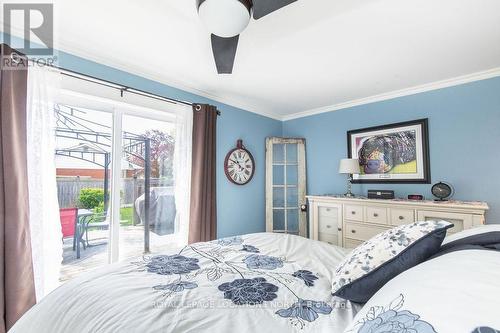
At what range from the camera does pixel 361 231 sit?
8.87 feet

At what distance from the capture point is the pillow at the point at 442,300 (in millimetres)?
436

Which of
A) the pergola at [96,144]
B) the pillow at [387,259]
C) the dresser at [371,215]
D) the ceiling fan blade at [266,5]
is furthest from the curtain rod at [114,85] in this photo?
the pillow at [387,259]

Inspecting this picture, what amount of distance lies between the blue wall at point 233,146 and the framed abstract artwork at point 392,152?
4.36 feet

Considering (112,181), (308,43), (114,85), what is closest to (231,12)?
(308,43)

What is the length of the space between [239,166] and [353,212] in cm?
160

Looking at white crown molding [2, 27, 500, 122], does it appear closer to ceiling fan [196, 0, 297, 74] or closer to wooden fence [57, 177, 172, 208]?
wooden fence [57, 177, 172, 208]

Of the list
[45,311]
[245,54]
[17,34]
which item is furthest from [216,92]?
[45,311]

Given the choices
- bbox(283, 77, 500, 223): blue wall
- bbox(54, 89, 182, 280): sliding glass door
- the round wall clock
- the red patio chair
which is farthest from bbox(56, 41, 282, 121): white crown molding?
bbox(283, 77, 500, 223): blue wall

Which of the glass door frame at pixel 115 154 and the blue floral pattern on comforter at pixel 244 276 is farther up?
the glass door frame at pixel 115 154

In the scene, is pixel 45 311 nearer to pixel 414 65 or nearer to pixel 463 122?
pixel 414 65

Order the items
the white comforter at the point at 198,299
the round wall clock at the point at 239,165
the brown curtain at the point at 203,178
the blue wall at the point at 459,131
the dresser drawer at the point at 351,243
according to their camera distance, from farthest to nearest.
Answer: the round wall clock at the point at 239,165
the dresser drawer at the point at 351,243
the brown curtain at the point at 203,178
the blue wall at the point at 459,131
the white comforter at the point at 198,299

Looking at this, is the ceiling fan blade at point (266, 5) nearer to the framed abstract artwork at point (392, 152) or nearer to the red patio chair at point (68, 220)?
the red patio chair at point (68, 220)

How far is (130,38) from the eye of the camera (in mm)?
1849

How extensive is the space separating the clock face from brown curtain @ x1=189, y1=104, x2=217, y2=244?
398 mm
